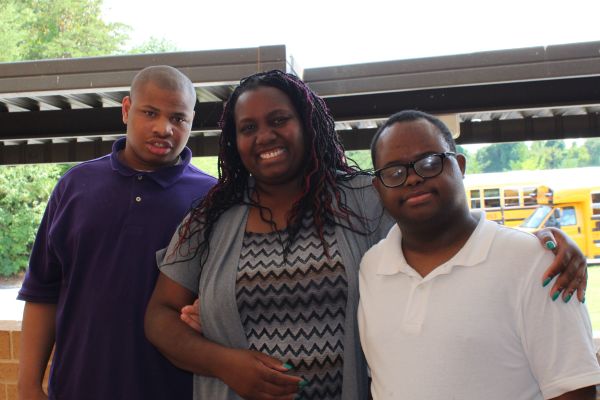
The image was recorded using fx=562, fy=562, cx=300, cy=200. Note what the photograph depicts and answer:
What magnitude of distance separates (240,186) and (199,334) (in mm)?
503

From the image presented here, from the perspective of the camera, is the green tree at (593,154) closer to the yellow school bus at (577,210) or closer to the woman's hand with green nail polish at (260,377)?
the yellow school bus at (577,210)

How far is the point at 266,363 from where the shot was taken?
5.04 ft

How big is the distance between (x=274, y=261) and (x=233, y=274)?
5.0 inches

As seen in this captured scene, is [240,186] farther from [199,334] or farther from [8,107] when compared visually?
[8,107]

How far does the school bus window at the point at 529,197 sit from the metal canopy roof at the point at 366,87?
15226 millimetres

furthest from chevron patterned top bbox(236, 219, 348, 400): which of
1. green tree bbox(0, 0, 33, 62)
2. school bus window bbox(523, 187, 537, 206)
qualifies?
green tree bbox(0, 0, 33, 62)

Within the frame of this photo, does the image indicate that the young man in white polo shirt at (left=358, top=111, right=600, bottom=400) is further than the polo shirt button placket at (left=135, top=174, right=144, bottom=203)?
No

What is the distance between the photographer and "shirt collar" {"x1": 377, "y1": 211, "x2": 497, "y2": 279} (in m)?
1.40

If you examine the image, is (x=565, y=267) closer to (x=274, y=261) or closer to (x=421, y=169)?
(x=421, y=169)

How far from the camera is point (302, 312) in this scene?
157 cm

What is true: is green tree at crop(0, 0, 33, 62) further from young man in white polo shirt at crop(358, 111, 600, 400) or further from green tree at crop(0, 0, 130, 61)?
young man in white polo shirt at crop(358, 111, 600, 400)

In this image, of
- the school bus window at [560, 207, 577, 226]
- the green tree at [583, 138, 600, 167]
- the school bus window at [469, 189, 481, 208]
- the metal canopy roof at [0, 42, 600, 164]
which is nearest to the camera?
the metal canopy roof at [0, 42, 600, 164]

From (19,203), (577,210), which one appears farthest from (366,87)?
(19,203)

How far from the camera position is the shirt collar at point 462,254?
1399 mm
